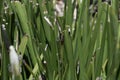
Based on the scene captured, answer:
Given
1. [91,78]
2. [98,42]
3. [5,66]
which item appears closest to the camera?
[5,66]

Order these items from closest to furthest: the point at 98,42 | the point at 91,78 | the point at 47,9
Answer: the point at 91,78 → the point at 98,42 → the point at 47,9

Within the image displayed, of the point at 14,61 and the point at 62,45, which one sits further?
the point at 62,45

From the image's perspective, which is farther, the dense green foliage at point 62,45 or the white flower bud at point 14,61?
the dense green foliage at point 62,45

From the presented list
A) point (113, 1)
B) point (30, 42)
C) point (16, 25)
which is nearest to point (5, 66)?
point (30, 42)

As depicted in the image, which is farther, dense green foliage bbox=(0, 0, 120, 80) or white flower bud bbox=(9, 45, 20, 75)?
dense green foliage bbox=(0, 0, 120, 80)

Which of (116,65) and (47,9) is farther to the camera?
(47,9)

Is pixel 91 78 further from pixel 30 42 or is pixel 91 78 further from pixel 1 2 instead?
pixel 1 2

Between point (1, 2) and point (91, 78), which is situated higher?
point (1, 2)
